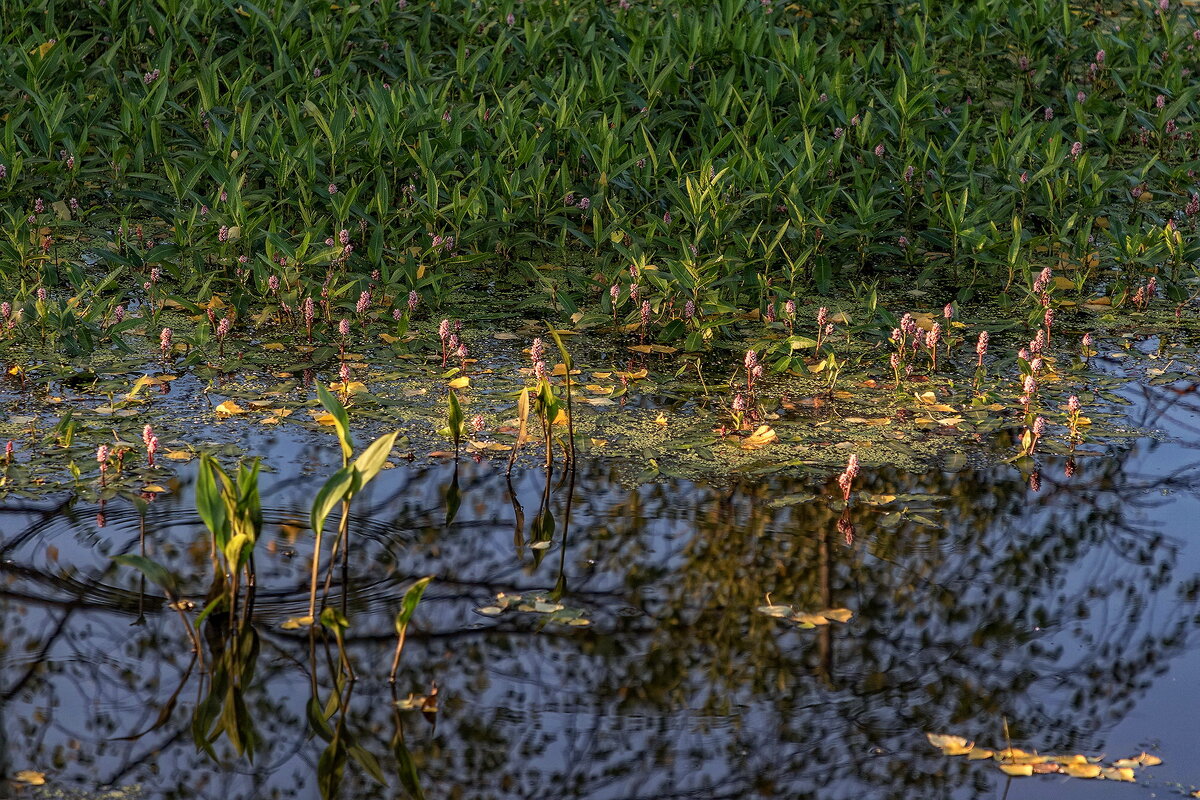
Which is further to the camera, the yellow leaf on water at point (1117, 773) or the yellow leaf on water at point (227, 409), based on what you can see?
the yellow leaf on water at point (227, 409)

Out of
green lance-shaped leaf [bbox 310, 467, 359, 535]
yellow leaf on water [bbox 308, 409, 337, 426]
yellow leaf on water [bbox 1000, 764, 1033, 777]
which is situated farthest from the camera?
yellow leaf on water [bbox 308, 409, 337, 426]

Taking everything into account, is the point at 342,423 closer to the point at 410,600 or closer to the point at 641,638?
the point at 410,600

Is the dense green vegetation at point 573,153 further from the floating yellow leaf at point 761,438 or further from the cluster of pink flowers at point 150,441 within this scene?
the cluster of pink flowers at point 150,441

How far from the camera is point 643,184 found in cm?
649

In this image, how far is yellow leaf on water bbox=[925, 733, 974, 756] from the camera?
3.00 meters

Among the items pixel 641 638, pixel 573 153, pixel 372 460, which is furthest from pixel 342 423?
pixel 573 153

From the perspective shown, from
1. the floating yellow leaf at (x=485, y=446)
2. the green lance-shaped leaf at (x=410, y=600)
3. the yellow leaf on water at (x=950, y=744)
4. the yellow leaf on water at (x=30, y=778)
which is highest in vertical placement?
the floating yellow leaf at (x=485, y=446)

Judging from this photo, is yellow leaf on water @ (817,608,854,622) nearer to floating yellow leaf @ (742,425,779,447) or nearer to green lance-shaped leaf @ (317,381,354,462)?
floating yellow leaf @ (742,425,779,447)

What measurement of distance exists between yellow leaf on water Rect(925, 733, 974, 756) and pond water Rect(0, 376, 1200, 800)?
3cm

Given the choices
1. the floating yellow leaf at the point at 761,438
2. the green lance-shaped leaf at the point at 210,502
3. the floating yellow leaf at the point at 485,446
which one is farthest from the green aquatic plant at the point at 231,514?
the floating yellow leaf at the point at 761,438

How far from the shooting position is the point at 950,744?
118 inches

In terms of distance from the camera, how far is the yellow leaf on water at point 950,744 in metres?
3.00

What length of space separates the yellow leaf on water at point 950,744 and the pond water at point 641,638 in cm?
3

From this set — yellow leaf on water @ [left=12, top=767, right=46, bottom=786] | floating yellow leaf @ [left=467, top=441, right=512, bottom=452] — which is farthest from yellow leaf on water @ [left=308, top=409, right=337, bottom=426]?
yellow leaf on water @ [left=12, top=767, right=46, bottom=786]
